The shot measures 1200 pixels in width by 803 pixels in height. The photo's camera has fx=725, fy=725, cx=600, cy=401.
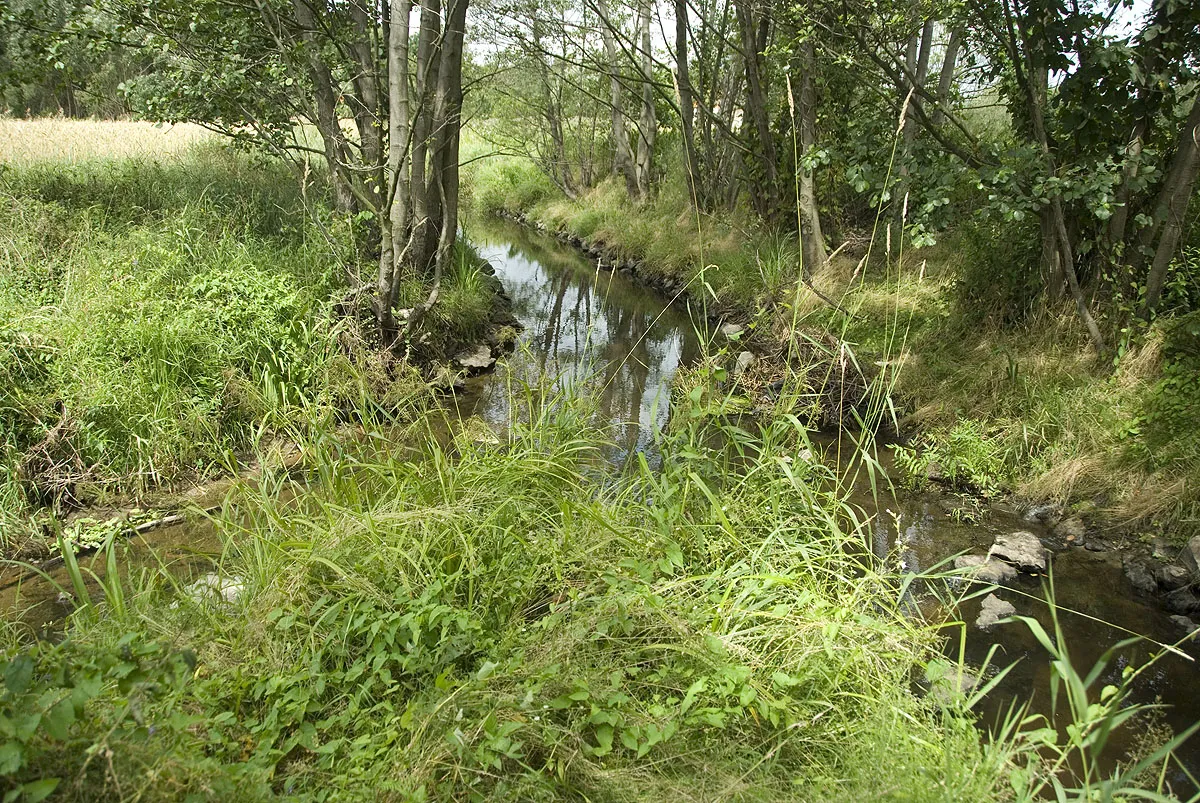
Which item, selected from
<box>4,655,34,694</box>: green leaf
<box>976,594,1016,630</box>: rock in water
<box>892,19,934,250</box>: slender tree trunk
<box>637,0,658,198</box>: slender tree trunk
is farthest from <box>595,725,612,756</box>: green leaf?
<box>637,0,658,198</box>: slender tree trunk

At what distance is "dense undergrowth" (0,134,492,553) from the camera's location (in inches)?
187

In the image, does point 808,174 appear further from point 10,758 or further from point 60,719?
point 10,758

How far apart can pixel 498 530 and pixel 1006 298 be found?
5325mm

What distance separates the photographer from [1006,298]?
632 cm

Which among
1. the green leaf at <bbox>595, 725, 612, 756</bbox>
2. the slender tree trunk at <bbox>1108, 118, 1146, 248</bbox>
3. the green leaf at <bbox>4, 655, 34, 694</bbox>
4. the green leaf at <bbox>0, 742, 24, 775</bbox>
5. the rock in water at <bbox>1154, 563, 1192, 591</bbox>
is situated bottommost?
the rock in water at <bbox>1154, 563, 1192, 591</bbox>

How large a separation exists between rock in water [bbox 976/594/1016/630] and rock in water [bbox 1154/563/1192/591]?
97cm

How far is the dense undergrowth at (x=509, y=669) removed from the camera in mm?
1926

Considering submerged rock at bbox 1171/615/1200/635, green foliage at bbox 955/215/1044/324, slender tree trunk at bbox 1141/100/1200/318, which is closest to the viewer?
submerged rock at bbox 1171/615/1200/635

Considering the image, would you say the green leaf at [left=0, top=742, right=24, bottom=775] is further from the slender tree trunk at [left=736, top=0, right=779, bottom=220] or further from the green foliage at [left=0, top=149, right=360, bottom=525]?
the slender tree trunk at [left=736, top=0, right=779, bottom=220]

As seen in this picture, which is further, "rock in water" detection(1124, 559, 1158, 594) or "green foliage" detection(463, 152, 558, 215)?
"green foliage" detection(463, 152, 558, 215)

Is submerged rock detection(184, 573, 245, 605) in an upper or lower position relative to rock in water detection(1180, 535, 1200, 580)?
upper

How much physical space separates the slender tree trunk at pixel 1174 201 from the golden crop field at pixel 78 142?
30.3ft

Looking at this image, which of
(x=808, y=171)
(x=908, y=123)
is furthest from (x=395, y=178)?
(x=908, y=123)

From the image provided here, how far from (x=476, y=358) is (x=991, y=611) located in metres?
5.48
